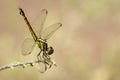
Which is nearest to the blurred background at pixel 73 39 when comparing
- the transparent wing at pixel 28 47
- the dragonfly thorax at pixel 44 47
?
the transparent wing at pixel 28 47

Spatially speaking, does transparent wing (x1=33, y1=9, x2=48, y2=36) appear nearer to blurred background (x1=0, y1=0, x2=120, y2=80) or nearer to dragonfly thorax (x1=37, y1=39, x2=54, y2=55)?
dragonfly thorax (x1=37, y1=39, x2=54, y2=55)

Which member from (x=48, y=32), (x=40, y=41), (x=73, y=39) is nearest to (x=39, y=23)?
(x=48, y=32)

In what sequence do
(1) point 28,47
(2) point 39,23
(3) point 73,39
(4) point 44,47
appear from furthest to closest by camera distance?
(3) point 73,39, (2) point 39,23, (1) point 28,47, (4) point 44,47

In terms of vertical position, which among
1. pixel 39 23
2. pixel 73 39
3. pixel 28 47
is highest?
pixel 73 39

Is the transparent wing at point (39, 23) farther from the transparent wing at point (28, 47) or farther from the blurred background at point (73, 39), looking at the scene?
the blurred background at point (73, 39)

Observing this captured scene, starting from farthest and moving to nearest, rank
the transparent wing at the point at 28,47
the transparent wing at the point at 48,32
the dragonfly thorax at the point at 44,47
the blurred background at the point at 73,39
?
the blurred background at the point at 73,39, the transparent wing at the point at 28,47, the transparent wing at the point at 48,32, the dragonfly thorax at the point at 44,47

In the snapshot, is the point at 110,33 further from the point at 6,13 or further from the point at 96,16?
the point at 6,13

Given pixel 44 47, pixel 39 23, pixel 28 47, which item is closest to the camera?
pixel 44 47

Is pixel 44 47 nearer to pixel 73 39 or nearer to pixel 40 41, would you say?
pixel 40 41
